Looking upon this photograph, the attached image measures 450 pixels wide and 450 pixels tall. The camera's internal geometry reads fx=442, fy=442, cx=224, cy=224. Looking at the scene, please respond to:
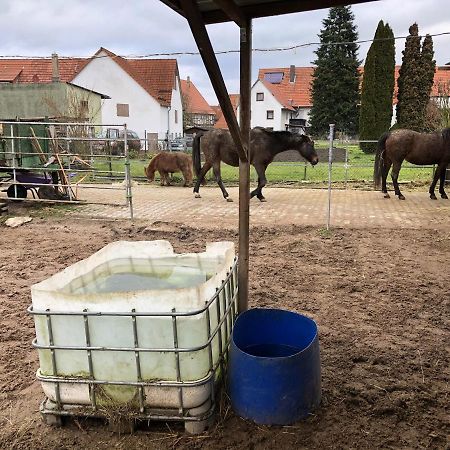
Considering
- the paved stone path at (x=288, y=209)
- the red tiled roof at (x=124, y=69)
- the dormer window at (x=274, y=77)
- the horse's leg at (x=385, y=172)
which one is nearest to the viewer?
the paved stone path at (x=288, y=209)

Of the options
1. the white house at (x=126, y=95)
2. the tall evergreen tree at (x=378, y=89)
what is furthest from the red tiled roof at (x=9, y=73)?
the tall evergreen tree at (x=378, y=89)

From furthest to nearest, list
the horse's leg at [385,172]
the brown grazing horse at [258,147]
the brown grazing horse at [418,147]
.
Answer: the horse's leg at [385,172], the brown grazing horse at [418,147], the brown grazing horse at [258,147]

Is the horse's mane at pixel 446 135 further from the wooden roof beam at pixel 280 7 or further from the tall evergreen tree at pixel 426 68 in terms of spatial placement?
the tall evergreen tree at pixel 426 68

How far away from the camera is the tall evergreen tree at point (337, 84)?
33219 millimetres

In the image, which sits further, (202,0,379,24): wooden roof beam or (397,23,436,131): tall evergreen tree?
(397,23,436,131): tall evergreen tree

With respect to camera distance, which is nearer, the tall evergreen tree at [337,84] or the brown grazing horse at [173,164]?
the brown grazing horse at [173,164]

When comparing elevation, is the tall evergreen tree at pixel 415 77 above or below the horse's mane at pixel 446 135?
above

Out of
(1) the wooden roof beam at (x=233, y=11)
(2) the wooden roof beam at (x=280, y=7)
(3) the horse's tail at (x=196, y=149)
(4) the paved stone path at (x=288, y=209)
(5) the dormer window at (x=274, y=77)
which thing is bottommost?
(4) the paved stone path at (x=288, y=209)

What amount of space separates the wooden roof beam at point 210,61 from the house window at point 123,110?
98.5 feet

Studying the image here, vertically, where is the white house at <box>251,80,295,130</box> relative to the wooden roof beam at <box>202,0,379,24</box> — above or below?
above

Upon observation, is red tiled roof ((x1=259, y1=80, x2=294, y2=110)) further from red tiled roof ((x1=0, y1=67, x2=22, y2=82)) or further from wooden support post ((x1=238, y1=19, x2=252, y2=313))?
wooden support post ((x1=238, y1=19, x2=252, y2=313))

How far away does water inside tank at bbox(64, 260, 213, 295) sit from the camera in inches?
101

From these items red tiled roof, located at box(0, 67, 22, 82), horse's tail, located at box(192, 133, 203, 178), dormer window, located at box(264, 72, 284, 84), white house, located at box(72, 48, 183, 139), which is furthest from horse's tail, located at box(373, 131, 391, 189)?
dormer window, located at box(264, 72, 284, 84)

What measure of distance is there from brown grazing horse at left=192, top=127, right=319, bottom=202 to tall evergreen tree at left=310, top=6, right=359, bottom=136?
2568 cm
